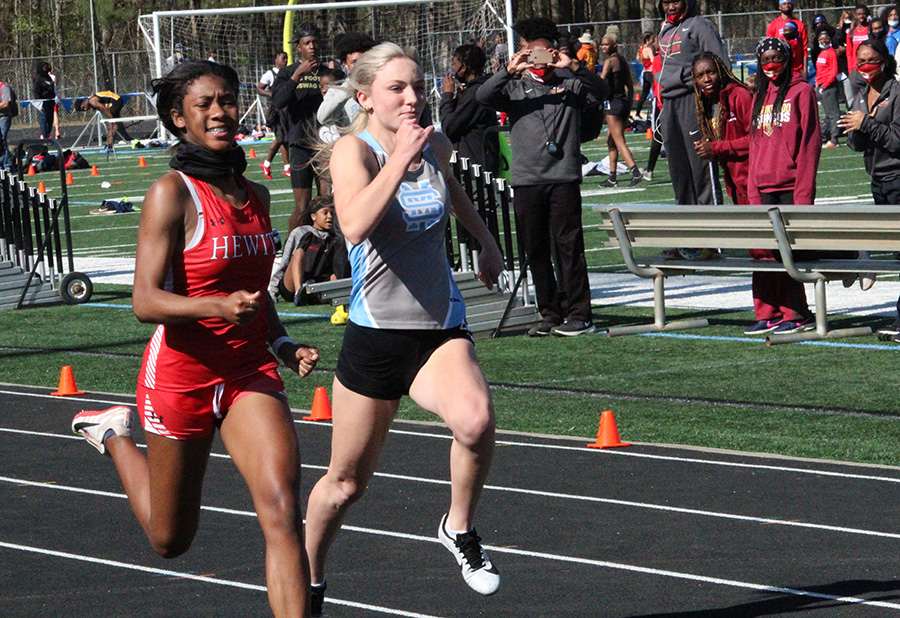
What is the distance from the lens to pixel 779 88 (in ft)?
36.0

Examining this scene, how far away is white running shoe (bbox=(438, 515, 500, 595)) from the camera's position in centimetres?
523

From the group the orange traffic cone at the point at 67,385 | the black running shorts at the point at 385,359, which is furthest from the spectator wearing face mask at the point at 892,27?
the black running shorts at the point at 385,359

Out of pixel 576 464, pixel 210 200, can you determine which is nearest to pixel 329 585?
pixel 210 200

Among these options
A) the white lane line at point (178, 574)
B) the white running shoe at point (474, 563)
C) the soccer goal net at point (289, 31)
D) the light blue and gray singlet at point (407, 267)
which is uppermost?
the soccer goal net at point (289, 31)

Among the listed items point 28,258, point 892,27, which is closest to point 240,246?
point 28,258

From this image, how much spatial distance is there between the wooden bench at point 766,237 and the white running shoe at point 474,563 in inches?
227

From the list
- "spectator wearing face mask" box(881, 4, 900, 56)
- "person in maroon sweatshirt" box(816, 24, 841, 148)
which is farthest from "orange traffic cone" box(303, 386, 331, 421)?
"spectator wearing face mask" box(881, 4, 900, 56)

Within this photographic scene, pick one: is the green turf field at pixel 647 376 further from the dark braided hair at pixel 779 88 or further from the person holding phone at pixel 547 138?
the dark braided hair at pixel 779 88

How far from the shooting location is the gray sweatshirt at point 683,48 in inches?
542

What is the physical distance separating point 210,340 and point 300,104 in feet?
35.0

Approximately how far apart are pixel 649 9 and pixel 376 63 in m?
58.6

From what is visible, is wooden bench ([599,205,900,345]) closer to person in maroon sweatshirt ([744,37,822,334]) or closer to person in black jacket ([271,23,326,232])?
person in maroon sweatshirt ([744,37,822,334])

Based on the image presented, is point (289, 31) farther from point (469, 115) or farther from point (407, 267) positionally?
point (407, 267)

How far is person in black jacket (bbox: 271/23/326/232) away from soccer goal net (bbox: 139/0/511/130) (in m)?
13.4
